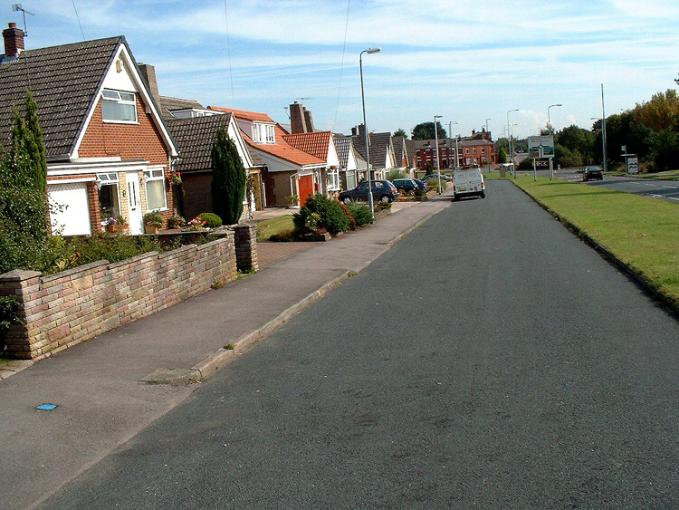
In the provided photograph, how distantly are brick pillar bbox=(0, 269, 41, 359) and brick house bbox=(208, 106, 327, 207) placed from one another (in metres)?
33.2

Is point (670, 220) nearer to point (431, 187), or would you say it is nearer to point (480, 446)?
point (480, 446)

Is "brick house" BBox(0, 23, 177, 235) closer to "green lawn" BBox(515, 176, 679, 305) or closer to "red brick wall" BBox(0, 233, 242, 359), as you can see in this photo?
"red brick wall" BBox(0, 233, 242, 359)

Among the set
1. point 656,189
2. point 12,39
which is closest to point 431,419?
point 12,39

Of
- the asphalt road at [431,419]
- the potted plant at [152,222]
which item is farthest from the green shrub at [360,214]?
the asphalt road at [431,419]

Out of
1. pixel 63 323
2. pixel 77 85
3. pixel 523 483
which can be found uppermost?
pixel 77 85

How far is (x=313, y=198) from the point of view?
2653 centimetres

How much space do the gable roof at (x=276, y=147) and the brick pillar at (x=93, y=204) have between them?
67.3 ft

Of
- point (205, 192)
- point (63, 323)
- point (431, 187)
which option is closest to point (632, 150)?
point (431, 187)

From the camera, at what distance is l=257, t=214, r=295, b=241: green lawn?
26.1 m

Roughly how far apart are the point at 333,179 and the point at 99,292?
156ft

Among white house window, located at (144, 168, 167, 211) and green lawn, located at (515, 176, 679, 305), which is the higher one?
white house window, located at (144, 168, 167, 211)

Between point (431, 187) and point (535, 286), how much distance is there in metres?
65.8

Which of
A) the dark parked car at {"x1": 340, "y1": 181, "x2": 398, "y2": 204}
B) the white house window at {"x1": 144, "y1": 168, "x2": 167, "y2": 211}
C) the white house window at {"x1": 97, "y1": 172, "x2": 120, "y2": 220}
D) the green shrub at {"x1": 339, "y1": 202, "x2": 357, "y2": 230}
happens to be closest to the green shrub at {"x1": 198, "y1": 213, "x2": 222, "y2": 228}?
the white house window at {"x1": 144, "y1": 168, "x2": 167, "y2": 211}

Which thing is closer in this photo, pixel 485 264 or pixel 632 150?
pixel 485 264
